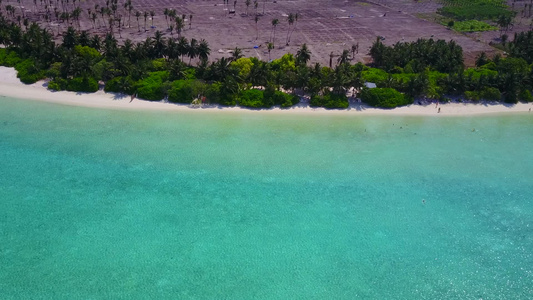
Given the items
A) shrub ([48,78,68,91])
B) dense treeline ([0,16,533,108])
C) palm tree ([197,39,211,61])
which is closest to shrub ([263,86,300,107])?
dense treeline ([0,16,533,108])

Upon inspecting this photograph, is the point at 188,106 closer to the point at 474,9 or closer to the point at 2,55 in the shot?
the point at 2,55

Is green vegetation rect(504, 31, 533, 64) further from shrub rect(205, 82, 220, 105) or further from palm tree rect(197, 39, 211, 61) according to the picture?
palm tree rect(197, 39, 211, 61)

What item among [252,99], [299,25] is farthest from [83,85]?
[299,25]

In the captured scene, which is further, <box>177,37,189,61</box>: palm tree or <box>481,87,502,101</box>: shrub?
<box>177,37,189,61</box>: palm tree

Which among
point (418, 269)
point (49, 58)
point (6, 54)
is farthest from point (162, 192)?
point (6, 54)

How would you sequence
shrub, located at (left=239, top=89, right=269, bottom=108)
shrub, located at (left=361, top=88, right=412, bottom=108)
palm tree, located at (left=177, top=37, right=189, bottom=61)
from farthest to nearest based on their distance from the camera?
1. palm tree, located at (left=177, top=37, right=189, bottom=61)
2. shrub, located at (left=361, top=88, right=412, bottom=108)
3. shrub, located at (left=239, top=89, right=269, bottom=108)

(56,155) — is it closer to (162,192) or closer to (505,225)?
(162,192)
